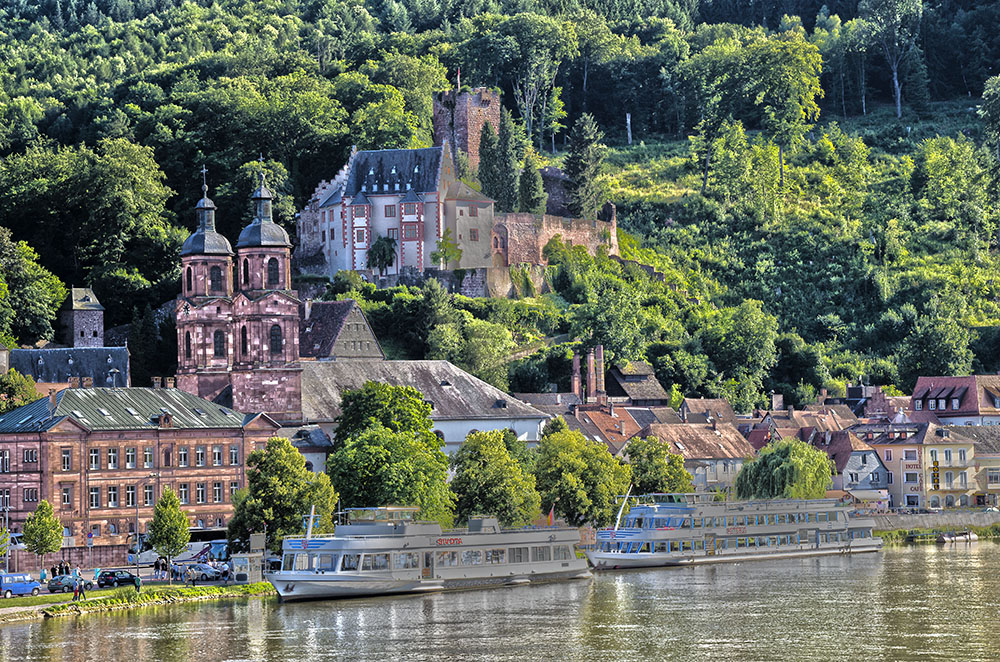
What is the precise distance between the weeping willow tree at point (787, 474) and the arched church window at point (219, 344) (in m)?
29.2

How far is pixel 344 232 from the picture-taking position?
423ft

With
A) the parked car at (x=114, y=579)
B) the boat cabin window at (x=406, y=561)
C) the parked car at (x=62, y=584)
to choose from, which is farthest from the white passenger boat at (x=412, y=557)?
the parked car at (x=62, y=584)

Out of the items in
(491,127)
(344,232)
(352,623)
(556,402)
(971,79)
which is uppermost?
(971,79)

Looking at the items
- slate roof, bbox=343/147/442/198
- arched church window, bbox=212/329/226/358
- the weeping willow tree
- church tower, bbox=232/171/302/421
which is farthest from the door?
slate roof, bbox=343/147/442/198

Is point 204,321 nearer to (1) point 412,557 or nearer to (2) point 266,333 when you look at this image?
(2) point 266,333

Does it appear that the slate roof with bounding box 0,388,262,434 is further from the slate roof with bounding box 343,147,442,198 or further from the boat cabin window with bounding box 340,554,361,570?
the slate roof with bounding box 343,147,442,198

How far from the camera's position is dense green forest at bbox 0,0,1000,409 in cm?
12512

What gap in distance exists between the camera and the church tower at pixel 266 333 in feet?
308

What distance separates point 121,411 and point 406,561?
16.8 metres

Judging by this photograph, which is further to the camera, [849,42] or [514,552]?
[849,42]

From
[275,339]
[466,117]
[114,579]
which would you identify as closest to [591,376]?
[466,117]

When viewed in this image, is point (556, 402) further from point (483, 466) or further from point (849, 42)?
point (849, 42)

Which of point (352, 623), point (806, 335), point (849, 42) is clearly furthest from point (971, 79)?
point (352, 623)

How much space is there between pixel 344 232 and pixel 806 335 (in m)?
37.3
